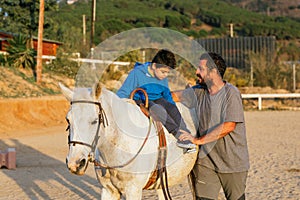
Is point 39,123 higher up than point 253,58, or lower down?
lower down

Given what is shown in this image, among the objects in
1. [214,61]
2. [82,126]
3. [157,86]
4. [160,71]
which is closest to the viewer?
[82,126]

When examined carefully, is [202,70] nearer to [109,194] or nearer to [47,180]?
[109,194]

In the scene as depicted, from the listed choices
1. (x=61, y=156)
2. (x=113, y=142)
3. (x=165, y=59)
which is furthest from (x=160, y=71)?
(x=61, y=156)


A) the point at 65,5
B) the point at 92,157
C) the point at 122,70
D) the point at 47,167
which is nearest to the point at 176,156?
the point at 92,157

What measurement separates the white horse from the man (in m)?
0.36

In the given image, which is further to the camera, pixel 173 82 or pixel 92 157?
pixel 173 82

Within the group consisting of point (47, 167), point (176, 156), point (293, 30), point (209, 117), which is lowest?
point (47, 167)

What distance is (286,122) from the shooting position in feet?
61.7

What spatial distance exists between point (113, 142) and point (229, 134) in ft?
3.87

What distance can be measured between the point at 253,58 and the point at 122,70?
28.9 ft

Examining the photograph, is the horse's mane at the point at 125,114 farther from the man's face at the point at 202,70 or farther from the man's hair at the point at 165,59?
the man's face at the point at 202,70

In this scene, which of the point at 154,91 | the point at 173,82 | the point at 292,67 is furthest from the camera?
the point at 292,67

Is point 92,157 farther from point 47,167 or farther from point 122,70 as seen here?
point 122,70

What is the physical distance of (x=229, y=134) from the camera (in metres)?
4.82
